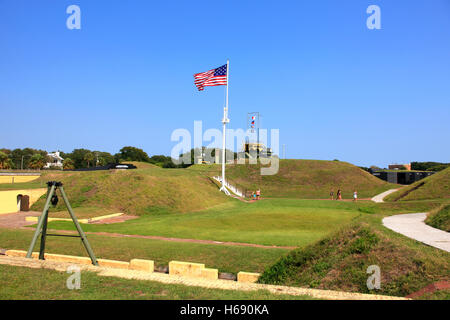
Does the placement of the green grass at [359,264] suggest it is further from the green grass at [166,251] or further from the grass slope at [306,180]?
the grass slope at [306,180]

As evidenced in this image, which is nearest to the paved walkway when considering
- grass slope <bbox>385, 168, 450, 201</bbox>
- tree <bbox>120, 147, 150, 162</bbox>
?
grass slope <bbox>385, 168, 450, 201</bbox>

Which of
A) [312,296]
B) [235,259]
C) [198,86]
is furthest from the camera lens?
[198,86]

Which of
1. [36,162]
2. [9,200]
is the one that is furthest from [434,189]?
[36,162]

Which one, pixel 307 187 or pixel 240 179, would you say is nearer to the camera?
pixel 307 187

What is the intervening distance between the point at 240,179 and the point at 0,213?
41.5 meters

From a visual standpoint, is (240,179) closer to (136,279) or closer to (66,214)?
(66,214)

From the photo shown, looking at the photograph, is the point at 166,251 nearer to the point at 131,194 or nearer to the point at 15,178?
the point at 131,194

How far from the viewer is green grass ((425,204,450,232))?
13363 millimetres

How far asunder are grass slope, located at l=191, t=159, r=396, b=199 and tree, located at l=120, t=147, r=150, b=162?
52.9 meters

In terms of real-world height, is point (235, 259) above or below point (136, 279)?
below
